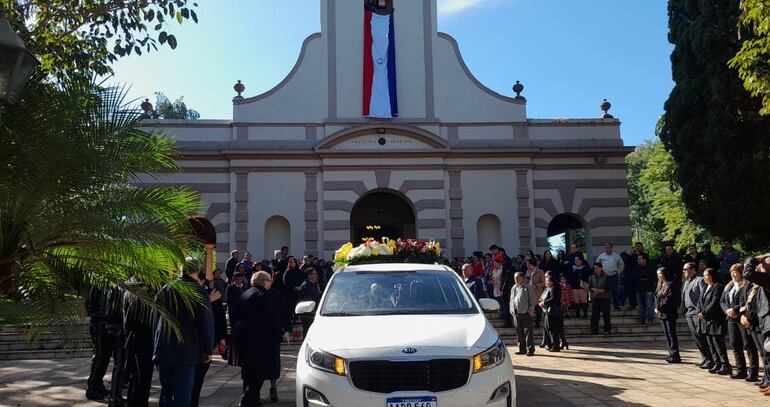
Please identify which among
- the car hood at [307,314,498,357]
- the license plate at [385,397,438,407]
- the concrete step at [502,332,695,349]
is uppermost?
the car hood at [307,314,498,357]

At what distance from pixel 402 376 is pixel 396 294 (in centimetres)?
176

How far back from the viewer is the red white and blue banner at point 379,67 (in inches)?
977

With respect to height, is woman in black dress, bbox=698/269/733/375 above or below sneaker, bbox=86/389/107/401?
above

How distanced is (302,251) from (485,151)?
8014mm

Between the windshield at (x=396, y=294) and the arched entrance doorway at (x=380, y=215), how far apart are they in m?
19.2

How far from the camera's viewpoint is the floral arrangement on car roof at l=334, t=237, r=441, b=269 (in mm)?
11548

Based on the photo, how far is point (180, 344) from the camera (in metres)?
6.65

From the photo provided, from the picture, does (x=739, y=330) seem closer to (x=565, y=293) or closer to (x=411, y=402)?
(x=565, y=293)

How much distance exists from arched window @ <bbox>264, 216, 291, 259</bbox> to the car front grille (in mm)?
18959

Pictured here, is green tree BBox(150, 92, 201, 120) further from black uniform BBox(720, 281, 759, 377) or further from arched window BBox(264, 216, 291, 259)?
black uniform BBox(720, 281, 759, 377)

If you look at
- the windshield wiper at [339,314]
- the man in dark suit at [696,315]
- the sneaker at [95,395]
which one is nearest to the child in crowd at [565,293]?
the man in dark suit at [696,315]

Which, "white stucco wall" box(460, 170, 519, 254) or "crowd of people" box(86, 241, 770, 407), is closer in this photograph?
"crowd of people" box(86, 241, 770, 407)

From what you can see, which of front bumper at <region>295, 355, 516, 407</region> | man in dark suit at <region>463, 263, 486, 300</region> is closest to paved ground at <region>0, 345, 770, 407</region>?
man in dark suit at <region>463, 263, 486, 300</region>

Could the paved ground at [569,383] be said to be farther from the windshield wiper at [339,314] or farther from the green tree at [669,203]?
the green tree at [669,203]
